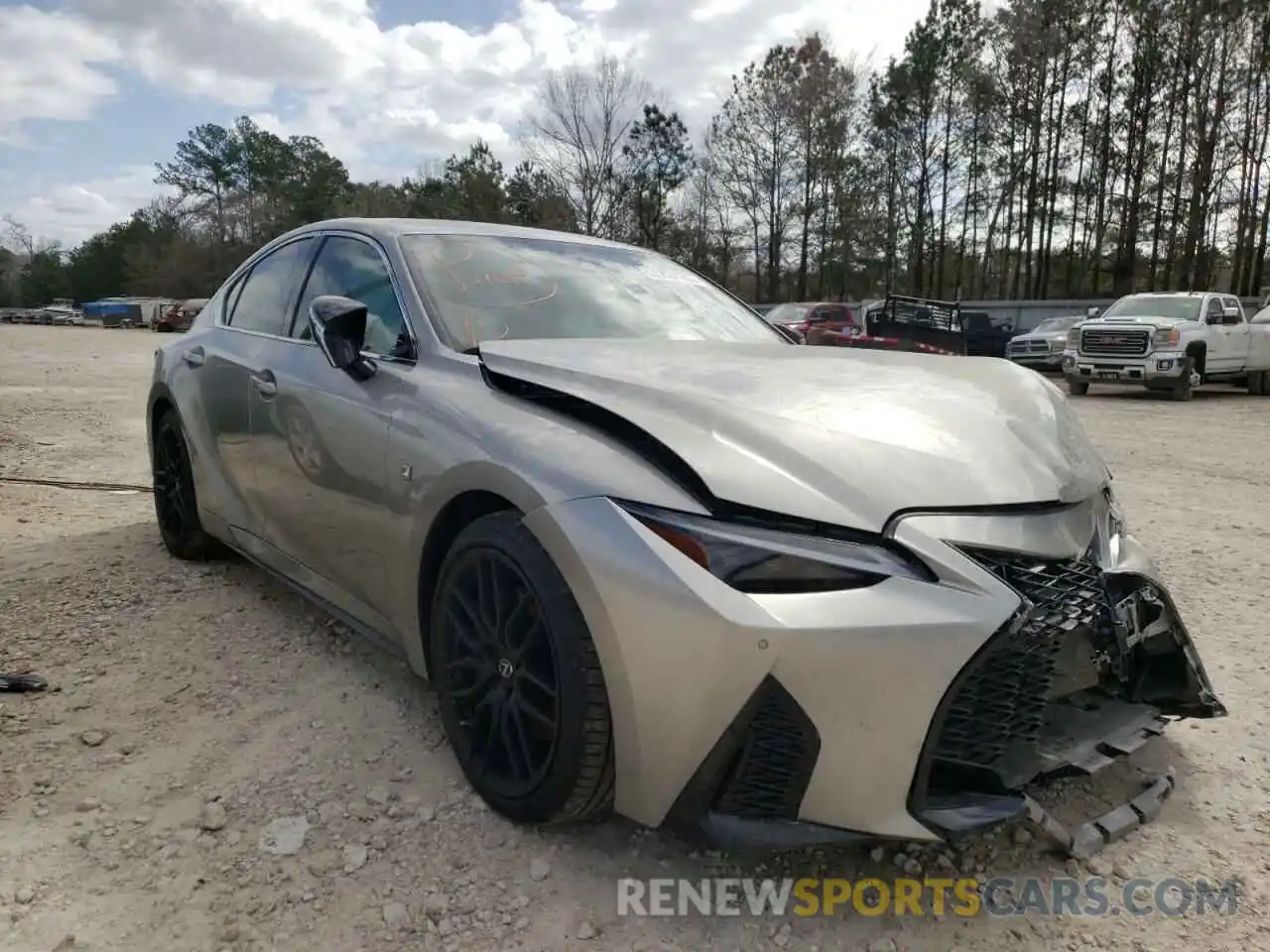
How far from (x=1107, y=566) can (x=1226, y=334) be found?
15518 mm

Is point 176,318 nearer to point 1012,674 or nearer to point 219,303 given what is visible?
point 219,303

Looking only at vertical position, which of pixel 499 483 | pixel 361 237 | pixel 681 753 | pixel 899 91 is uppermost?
pixel 899 91

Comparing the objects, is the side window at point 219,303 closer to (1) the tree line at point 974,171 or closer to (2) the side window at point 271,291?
(2) the side window at point 271,291

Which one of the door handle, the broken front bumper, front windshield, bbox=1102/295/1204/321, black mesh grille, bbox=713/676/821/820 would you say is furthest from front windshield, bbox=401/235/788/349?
front windshield, bbox=1102/295/1204/321

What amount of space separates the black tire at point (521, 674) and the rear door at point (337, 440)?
0.41 meters

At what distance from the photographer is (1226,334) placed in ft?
47.7

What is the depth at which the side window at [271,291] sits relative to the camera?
3.40m

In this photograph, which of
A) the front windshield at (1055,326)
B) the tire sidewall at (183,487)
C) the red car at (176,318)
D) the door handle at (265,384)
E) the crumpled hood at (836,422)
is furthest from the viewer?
the red car at (176,318)

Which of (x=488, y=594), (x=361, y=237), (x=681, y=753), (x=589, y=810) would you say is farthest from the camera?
(x=361, y=237)

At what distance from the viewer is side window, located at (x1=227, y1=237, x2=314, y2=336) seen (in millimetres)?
3398

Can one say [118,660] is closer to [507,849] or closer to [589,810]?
[507,849]

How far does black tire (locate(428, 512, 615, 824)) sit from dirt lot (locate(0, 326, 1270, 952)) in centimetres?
16

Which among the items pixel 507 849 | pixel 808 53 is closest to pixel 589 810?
pixel 507 849

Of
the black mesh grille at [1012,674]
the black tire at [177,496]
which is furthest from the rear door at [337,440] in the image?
the black mesh grille at [1012,674]
